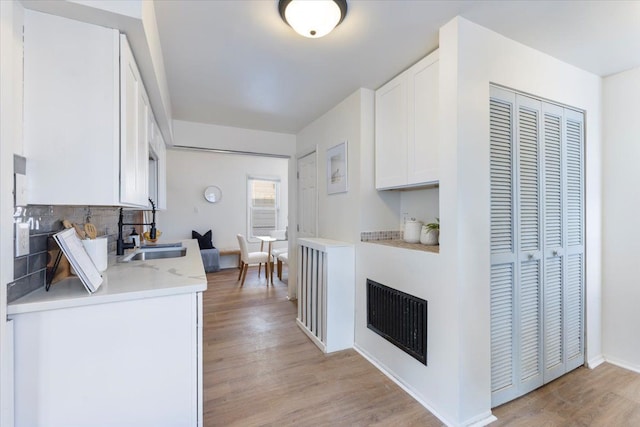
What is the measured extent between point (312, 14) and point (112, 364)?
6.11 feet

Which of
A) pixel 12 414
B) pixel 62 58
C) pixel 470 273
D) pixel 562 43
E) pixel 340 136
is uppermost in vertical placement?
pixel 562 43

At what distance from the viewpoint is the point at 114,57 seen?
48.4 inches

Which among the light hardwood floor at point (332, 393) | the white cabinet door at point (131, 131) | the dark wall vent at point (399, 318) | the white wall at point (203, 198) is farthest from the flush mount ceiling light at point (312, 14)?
the white wall at point (203, 198)

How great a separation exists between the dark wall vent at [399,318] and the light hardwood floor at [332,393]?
0.32 m

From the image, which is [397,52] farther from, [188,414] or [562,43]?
[188,414]

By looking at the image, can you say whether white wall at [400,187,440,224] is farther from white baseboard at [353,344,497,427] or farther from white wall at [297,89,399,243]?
white baseboard at [353,344,497,427]

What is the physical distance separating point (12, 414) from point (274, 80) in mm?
2413

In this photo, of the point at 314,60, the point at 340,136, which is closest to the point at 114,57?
the point at 314,60

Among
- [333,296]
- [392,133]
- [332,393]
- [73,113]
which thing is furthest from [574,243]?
[73,113]

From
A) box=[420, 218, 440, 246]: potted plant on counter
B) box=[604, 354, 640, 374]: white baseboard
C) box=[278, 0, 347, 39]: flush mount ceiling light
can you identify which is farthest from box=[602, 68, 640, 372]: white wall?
box=[278, 0, 347, 39]: flush mount ceiling light

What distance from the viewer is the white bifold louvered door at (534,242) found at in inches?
69.7

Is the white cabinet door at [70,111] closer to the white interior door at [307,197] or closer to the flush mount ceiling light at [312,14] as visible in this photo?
the flush mount ceiling light at [312,14]

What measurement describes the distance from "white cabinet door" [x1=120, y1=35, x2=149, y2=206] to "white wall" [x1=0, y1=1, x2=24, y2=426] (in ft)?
1.08

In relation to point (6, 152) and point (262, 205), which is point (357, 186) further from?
point (262, 205)
